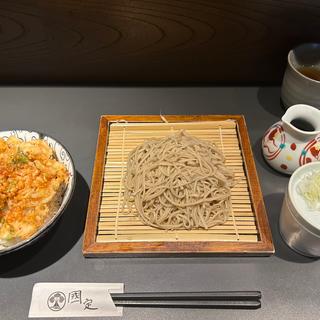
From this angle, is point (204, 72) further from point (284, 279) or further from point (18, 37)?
point (284, 279)

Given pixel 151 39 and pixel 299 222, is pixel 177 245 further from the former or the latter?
pixel 151 39

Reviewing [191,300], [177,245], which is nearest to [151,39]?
[177,245]

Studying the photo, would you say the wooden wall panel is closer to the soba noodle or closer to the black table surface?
the black table surface

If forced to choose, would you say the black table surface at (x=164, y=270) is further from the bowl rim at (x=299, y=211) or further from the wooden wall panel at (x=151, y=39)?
the wooden wall panel at (x=151, y=39)

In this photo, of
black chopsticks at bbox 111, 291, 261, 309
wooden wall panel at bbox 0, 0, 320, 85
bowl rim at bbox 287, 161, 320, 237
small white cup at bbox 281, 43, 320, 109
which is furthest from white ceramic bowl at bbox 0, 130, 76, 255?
small white cup at bbox 281, 43, 320, 109

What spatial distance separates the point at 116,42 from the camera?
161 centimetres

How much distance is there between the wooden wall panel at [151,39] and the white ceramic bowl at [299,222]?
0.72 metres

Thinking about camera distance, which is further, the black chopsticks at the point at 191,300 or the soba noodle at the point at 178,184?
the soba noodle at the point at 178,184

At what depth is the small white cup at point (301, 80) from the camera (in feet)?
4.68

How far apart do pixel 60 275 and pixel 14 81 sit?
3.66 feet

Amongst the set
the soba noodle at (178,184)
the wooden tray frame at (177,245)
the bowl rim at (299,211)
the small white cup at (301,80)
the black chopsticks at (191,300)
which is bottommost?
the black chopsticks at (191,300)

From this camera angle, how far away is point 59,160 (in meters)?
1.28

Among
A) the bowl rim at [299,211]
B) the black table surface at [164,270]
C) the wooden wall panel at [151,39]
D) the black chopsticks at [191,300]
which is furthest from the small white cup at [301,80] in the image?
the black chopsticks at [191,300]

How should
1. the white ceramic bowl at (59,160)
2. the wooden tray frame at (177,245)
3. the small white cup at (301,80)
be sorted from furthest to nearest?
the small white cup at (301,80) → the wooden tray frame at (177,245) → the white ceramic bowl at (59,160)
